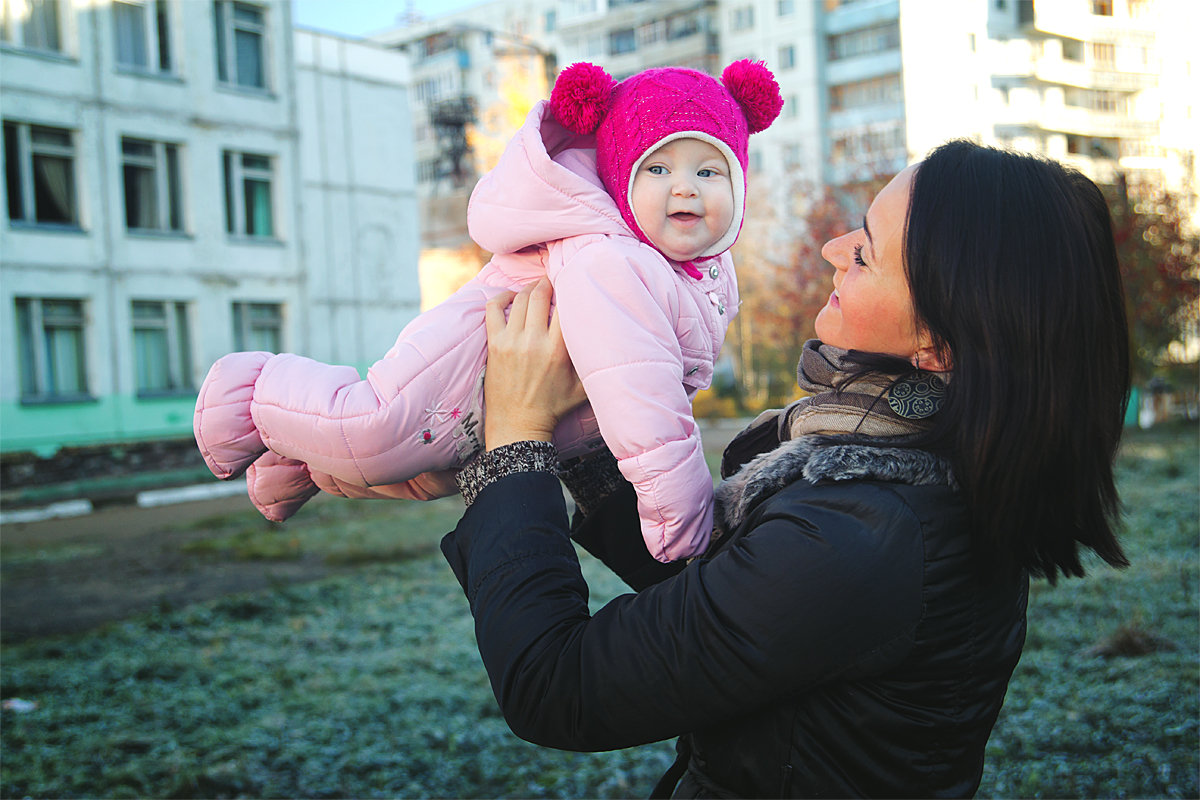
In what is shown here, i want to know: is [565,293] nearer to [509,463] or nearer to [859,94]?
[509,463]

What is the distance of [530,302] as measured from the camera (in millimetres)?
1502

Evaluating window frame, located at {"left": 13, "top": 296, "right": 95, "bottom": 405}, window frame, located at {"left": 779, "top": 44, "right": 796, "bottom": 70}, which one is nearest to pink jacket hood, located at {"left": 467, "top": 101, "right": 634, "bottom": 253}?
window frame, located at {"left": 13, "top": 296, "right": 95, "bottom": 405}

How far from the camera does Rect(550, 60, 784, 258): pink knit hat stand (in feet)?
5.20

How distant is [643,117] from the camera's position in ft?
5.23

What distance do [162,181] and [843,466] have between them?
15.7 metres

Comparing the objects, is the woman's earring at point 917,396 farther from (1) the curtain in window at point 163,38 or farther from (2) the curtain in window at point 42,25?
(1) the curtain in window at point 163,38

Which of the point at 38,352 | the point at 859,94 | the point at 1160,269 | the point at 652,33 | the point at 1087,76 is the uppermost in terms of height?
the point at 652,33

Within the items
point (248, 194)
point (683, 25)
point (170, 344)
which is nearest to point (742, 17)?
point (683, 25)

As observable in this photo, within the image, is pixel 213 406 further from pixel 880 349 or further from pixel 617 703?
pixel 880 349

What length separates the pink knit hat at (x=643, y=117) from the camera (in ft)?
5.20

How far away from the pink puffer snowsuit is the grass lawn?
2.30m

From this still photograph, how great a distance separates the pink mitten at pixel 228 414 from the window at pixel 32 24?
14.7 metres

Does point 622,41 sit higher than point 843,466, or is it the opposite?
point 622,41

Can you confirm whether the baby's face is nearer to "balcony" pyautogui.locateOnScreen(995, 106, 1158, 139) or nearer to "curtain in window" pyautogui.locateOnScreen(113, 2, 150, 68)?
"balcony" pyautogui.locateOnScreen(995, 106, 1158, 139)
